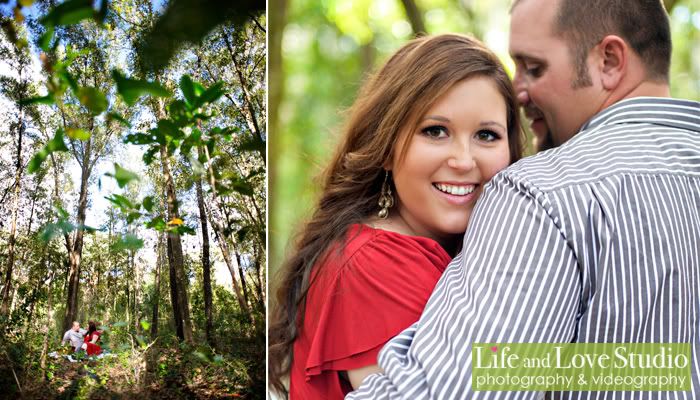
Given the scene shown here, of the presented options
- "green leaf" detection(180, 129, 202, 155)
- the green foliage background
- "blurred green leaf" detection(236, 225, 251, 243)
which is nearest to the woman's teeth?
"green leaf" detection(180, 129, 202, 155)

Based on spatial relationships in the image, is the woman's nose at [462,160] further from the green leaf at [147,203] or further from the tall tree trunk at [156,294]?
the tall tree trunk at [156,294]

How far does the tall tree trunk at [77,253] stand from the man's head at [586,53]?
3.97 ft

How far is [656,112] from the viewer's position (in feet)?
4.63

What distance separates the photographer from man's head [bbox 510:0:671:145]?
156 cm

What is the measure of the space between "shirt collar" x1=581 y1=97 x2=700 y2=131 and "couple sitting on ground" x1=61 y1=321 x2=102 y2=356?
1459mm

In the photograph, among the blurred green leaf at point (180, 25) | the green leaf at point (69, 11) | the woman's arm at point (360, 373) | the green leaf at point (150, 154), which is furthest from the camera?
the green leaf at point (150, 154)

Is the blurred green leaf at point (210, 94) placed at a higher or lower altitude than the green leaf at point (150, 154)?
lower

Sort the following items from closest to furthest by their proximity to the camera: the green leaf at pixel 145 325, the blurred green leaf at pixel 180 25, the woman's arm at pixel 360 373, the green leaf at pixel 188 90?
1. the blurred green leaf at pixel 180 25
2. the woman's arm at pixel 360 373
3. the green leaf at pixel 188 90
4. the green leaf at pixel 145 325

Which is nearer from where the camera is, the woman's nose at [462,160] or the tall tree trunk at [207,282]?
the woman's nose at [462,160]

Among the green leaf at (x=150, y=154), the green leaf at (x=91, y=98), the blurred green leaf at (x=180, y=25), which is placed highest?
the green leaf at (x=150, y=154)

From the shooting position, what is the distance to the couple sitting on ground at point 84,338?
1.94m

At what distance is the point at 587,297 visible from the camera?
1.17 m

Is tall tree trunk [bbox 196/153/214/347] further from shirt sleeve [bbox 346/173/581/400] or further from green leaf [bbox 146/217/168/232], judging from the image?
shirt sleeve [bbox 346/173/581/400]

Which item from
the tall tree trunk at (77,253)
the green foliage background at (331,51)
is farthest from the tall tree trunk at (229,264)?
the green foliage background at (331,51)
